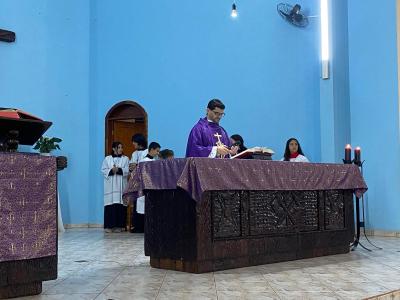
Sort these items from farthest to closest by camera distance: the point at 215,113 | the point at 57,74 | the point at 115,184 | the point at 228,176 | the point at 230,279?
the point at 57,74 → the point at 115,184 → the point at 215,113 → the point at 228,176 → the point at 230,279

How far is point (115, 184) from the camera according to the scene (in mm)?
8945

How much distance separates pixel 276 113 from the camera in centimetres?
820

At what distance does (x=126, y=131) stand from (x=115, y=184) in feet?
4.47

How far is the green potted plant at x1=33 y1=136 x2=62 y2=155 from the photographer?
8.65 metres

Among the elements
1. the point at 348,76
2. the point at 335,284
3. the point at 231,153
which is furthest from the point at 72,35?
the point at 335,284

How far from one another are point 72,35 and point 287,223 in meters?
6.17

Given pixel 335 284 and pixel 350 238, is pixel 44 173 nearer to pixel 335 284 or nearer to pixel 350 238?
pixel 335 284

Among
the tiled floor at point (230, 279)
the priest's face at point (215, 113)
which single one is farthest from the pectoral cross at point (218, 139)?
the tiled floor at point (230, 279)

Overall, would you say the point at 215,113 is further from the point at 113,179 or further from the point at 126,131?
the point at 126,131

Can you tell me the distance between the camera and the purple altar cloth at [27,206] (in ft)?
10.4

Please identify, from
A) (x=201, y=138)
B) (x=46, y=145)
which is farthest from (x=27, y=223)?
(x=46, y=145)

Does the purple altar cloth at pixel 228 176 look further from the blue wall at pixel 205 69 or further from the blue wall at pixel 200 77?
the blue wall at pixel 205 69

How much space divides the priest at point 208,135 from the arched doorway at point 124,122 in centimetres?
431

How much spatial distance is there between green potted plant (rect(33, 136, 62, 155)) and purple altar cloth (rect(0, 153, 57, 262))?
5401 mm
